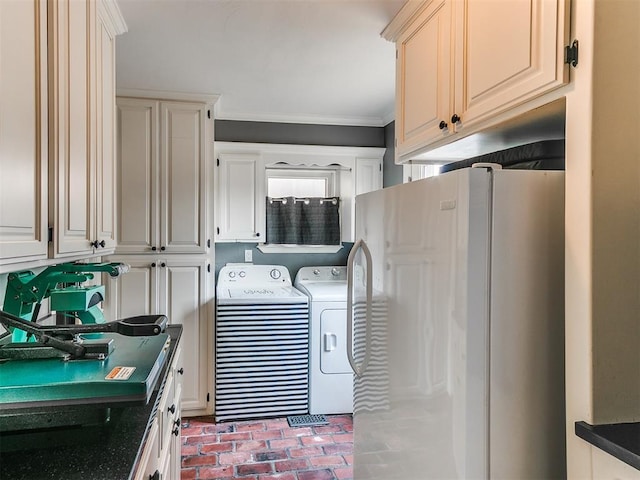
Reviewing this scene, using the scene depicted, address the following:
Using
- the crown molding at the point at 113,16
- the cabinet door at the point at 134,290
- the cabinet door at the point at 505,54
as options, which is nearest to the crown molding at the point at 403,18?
the cabinet door at the point at 505,54

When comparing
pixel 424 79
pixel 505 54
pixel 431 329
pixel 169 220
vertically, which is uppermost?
pixel 424 79

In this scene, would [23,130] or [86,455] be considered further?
[23,130]

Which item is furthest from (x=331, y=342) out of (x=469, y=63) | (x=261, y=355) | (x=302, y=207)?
(x=469, y=63)

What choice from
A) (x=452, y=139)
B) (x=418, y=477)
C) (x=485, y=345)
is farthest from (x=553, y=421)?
(x=452, y=139)

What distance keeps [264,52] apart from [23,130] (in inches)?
59.2

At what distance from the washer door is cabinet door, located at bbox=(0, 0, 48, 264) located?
85.5 inches

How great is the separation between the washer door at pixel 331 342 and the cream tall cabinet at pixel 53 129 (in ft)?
5.68

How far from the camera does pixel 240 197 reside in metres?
3.49

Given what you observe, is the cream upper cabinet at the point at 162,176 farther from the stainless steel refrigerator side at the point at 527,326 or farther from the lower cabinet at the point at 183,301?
the stainless steel refrigerator side at the point at 527,326

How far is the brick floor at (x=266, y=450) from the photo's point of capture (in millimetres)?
2379

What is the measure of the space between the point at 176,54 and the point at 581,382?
2.35m

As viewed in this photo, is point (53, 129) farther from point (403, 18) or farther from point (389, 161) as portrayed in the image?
point (389, 161)

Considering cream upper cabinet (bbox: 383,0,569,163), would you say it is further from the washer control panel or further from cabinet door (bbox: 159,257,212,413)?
the washer control panel

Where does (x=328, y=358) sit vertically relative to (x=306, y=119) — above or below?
below
